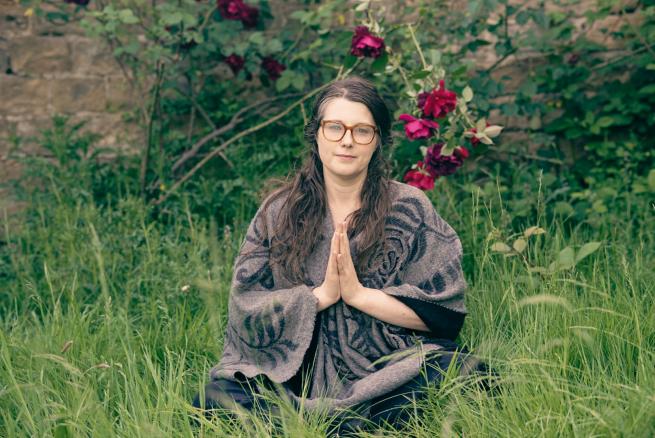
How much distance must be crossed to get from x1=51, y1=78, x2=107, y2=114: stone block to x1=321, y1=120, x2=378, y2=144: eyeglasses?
2.45 metres

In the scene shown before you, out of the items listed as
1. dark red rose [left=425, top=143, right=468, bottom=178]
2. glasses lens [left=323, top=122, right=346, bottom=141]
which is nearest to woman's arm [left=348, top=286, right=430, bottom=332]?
glasses lens [left=323, top=122, right=346, bottom=141]

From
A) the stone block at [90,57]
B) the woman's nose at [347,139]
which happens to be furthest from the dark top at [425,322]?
the stone block at [90,57]

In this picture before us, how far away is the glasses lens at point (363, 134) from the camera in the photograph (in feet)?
8.38

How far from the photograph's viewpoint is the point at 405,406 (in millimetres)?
2332

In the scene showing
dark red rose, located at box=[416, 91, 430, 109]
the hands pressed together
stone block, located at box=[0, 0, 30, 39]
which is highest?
stone block, located at box=[0, 0, 30, 39]

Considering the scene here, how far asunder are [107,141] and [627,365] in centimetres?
329

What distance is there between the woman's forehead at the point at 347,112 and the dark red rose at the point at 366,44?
32.4 inches

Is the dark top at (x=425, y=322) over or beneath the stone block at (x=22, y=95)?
beneath

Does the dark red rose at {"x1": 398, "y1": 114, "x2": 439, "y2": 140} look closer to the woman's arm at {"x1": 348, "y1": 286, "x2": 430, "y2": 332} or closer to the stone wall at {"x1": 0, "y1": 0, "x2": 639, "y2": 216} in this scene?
the woman's arm at {"x1": 348, "y1": 286, "x2": 430, "y2": 332}

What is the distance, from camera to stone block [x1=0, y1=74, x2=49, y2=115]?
445cm

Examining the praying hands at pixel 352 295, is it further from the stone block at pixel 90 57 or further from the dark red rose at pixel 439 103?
the stone block at pixel 90 57

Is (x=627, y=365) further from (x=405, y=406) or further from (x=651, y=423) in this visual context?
(x=405, y=406)

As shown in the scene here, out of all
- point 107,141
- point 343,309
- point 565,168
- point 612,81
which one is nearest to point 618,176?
point 565,168

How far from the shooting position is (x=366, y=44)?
3340mm
